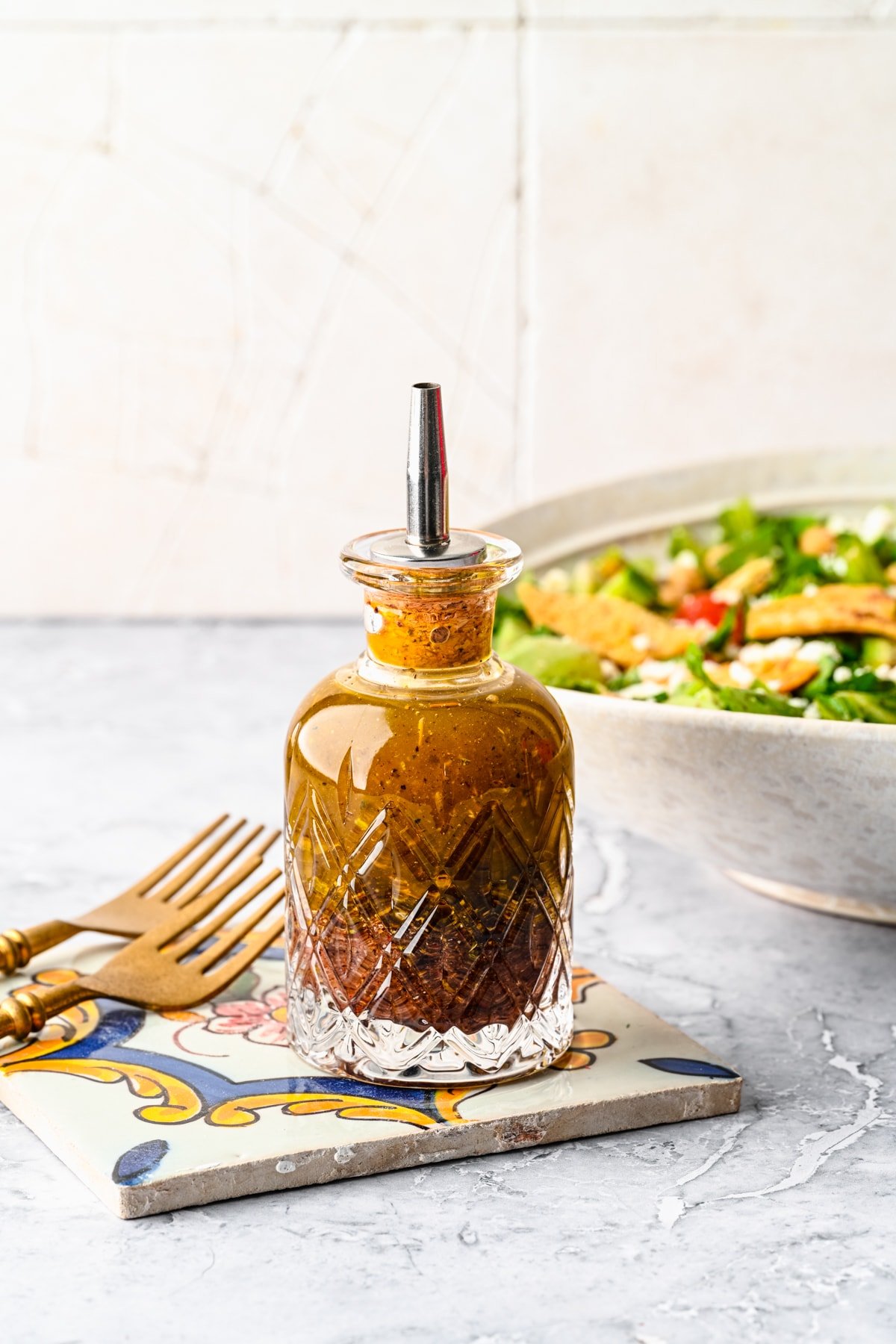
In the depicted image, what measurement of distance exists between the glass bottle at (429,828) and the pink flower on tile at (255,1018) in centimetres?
3

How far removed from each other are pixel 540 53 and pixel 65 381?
1.99 feet

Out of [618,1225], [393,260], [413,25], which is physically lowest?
[618,1225]

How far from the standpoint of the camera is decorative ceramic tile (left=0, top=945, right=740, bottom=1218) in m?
0.60

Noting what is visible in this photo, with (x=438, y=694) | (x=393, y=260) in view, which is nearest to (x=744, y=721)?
(x=438, y=694)

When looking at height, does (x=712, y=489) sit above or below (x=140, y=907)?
above

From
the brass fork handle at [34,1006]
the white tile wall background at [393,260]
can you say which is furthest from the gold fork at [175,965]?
the white tile wall background at [393,260]

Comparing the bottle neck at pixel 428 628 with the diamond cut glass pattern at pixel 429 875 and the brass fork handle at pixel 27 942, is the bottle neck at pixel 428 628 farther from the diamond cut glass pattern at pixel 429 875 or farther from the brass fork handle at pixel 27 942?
the brass fork handle at pixel 27 942

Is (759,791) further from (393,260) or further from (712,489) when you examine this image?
(393,260)

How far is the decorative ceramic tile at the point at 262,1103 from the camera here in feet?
1.97

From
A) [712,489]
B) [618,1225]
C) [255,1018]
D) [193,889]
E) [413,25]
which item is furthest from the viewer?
[413,25]

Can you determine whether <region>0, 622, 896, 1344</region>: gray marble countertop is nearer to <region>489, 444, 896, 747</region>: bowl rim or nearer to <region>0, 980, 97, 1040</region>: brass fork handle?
<region>0, 980, 97, 1040</region>: brass fork handle

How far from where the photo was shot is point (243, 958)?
77cm

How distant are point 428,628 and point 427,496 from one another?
5 cm

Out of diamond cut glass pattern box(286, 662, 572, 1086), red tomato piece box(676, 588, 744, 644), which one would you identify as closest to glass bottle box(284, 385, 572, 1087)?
diamond cut glass pattern box(286, 662, 572, 1086)
